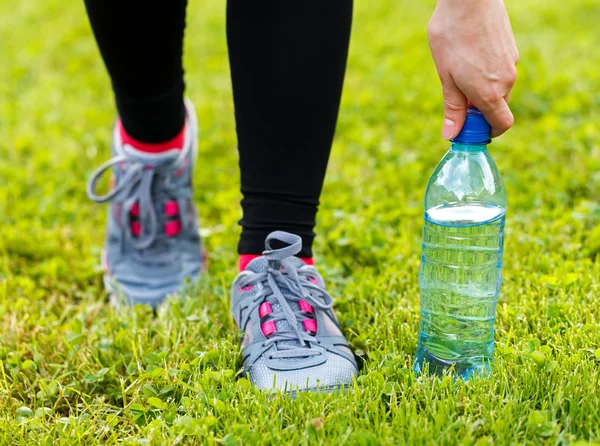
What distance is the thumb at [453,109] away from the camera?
1.68m

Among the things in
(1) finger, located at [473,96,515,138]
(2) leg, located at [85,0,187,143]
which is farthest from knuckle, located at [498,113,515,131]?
(2) leg, located at [85,0,187,143]

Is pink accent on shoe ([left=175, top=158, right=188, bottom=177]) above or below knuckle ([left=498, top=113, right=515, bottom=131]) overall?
below

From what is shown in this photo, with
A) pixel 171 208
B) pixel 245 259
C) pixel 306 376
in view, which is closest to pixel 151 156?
pixel 171 208

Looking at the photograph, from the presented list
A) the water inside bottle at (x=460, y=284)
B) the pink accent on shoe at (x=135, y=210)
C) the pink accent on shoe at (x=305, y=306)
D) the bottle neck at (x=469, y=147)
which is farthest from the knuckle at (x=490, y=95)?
the pink accent on shoe at (x=135, y=210)

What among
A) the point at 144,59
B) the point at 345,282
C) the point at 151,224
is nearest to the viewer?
the point at 144,59

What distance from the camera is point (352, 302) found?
2.33m

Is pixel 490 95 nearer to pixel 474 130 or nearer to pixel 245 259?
pixel 474 130

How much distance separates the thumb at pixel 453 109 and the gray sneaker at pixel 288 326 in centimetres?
53

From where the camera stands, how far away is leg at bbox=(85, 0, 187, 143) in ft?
7.42

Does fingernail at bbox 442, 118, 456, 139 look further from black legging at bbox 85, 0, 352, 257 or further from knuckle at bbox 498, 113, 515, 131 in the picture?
black legging at bbox 85, 0, 352, 257

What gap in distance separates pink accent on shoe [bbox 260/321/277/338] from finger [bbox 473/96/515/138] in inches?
31.3

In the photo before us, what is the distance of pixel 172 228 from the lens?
2688 mm

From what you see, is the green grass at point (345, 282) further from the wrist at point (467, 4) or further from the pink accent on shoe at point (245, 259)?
the wrist at point (467, 4)

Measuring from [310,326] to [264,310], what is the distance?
139 millimetres
